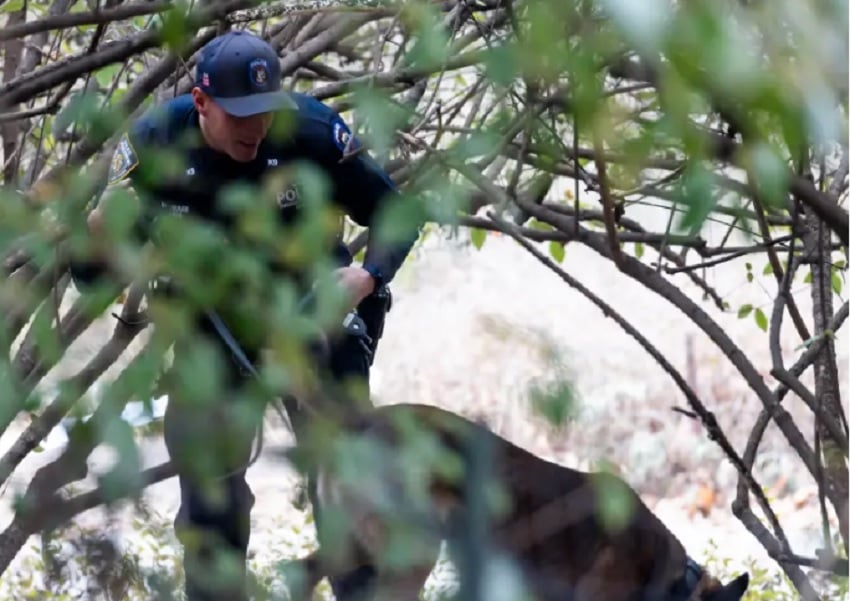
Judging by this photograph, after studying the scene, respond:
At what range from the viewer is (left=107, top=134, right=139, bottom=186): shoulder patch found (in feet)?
7.16

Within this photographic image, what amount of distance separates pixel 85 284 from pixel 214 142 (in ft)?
4.93

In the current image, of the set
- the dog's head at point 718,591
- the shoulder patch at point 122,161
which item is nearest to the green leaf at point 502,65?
the shoulder patch at point 122,161

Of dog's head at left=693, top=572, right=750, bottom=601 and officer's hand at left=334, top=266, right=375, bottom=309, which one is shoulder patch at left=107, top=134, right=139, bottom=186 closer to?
officer's hand at left=334, top=266, right=375, bottom=309

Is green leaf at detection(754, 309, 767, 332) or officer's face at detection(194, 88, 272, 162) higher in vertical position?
officer's face at detection(194, 88, 272, 162)

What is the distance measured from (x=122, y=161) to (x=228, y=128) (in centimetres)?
58

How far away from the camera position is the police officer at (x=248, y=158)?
200 centimetres

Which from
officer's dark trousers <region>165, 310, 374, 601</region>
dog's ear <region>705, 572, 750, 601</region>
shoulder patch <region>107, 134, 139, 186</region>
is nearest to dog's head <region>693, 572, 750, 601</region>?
dog's ear <region>705, 572, 750, 601</region>

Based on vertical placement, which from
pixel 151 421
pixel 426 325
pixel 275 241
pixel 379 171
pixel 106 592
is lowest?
pixel 106 592

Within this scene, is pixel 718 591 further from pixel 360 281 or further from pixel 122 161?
pixel 122 161

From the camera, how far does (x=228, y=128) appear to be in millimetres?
2920

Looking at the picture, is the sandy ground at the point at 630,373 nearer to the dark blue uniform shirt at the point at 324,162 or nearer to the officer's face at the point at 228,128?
the dark blue uniform shirt at the point at 324,162

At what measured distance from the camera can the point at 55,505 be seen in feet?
4.28

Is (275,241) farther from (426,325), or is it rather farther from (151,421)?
(426,325)


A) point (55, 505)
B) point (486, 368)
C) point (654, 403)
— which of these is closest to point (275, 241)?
point (55, 505)
